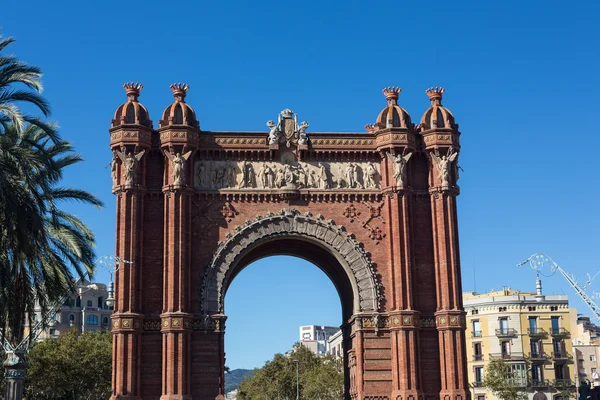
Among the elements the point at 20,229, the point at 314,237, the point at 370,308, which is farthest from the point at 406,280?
A: the point at 20,229

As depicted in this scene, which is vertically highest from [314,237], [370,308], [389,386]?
[314,237]

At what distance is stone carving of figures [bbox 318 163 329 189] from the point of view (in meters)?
41.4

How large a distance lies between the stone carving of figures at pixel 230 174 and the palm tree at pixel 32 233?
7.17 m

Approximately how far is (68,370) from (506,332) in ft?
129

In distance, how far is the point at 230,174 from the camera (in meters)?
41.4

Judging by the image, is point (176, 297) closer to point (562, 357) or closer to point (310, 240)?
point (310, 240)

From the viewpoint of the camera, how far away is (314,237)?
40.9 metres

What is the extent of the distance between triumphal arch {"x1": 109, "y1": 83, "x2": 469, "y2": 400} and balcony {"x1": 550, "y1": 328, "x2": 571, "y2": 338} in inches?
1528

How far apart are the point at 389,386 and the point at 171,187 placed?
12860 millimetres

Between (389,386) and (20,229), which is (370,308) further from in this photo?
(20,229)

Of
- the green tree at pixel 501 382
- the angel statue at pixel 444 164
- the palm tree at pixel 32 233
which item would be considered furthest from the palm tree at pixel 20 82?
the green tree at pixel 501 382

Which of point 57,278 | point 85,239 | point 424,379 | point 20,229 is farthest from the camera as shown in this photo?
point 424,379

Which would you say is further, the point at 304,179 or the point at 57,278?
the point at 304,179

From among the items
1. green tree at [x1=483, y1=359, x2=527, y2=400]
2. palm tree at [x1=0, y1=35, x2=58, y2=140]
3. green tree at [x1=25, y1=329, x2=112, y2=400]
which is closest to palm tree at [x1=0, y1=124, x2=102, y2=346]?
palm tree at [x1=0, y1=35, x2=58, y2=140]
